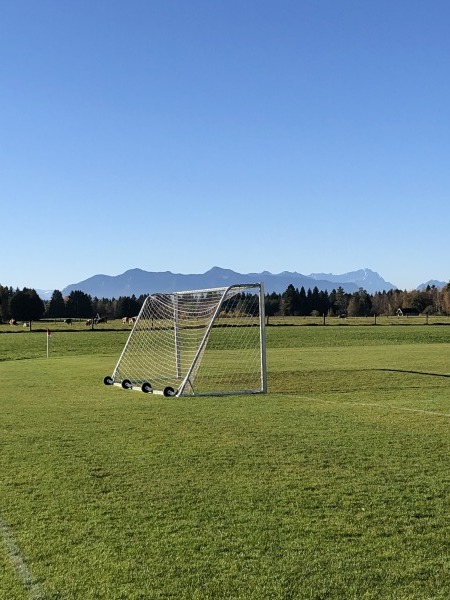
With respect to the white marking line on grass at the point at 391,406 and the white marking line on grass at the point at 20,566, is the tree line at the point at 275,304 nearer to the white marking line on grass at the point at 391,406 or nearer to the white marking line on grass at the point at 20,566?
the white marking line on grass at the point at 391,406

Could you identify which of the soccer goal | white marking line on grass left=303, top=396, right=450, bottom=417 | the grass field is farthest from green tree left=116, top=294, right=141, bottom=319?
the grass field

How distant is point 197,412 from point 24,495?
6.27m

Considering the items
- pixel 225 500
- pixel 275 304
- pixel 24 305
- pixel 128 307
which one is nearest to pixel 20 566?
pixel 225 500

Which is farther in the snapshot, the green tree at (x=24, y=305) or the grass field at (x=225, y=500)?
the green tree at (x=24, y=305)

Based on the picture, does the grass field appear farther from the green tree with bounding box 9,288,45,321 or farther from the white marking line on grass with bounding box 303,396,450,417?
the green tree with bounding box 9,288,45,321

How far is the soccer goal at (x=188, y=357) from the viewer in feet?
54.0

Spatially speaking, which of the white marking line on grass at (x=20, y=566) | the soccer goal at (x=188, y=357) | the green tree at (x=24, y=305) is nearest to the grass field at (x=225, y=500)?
the white marking line on grass at (x=20, y=566)

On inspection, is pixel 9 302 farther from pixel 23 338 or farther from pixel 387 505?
pixel 387 505

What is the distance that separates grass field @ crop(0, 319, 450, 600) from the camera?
448cm

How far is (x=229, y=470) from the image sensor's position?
25.1 feet

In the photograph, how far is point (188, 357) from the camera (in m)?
29.7

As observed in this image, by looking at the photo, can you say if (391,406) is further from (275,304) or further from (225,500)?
(275,304)

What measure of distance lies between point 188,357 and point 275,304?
338 feet

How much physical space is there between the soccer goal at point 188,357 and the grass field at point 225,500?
263 centimetres
